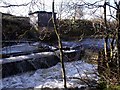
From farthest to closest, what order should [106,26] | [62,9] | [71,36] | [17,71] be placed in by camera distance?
[71,36] → [17,71] → [62,9] → [106,26]

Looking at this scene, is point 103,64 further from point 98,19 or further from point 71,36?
point 71,36

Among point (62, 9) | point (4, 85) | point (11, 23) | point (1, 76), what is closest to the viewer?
point (62, 9)

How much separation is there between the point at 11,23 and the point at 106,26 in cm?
1239

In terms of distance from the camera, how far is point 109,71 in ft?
11.3

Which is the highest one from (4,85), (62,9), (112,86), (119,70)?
(62,9)

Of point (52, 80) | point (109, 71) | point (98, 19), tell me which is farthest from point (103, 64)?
point (52, 80)

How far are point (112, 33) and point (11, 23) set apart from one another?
41.2 ft

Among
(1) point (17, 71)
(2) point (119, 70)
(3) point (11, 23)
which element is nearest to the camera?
(2) point (119, 70)

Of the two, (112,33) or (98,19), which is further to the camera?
(98,19)

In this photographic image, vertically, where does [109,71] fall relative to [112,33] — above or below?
below

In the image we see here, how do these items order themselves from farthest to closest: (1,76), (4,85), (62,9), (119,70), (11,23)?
(11,23)
(1,76)
(4,85)
(62,9)
(119,70)

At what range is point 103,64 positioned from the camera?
153 inches

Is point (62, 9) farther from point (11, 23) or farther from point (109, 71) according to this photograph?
point (11, 23)

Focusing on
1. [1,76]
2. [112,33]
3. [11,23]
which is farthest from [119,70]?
[11,23]
